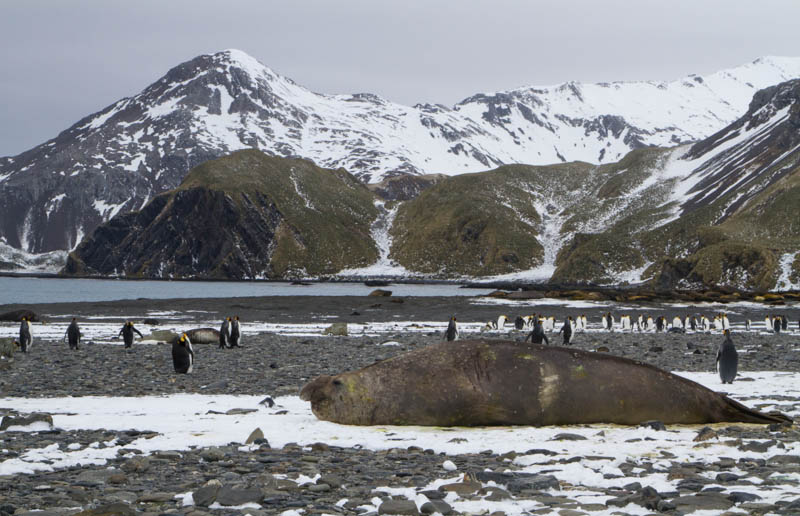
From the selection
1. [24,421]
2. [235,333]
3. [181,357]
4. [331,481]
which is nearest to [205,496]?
[331,481]

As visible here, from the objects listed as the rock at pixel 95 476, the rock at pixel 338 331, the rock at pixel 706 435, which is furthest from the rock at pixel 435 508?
the rock at pixel 338 331

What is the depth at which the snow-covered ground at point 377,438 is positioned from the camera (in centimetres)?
726

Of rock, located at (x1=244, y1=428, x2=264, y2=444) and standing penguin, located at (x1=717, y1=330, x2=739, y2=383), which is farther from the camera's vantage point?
standing penguin, located at (x1=717, y1=330, x2=739, y2=383)

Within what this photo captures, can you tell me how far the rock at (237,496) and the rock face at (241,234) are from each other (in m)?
164

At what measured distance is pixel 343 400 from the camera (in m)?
10.6

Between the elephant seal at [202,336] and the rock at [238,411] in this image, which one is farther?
the elephant seal at [202,336]

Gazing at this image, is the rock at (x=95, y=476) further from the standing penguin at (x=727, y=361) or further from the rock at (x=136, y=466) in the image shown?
the standing penguin at (x=727, y=361)

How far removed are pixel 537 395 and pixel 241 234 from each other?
171419mm

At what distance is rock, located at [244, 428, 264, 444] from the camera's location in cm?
919

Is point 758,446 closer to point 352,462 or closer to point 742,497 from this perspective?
point 742,497

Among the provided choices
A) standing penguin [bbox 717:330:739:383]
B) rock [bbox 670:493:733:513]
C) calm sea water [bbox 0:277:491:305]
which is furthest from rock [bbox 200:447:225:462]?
calm sea water [bbox 0:277:491:305]

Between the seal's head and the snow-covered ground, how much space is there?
0.18 m

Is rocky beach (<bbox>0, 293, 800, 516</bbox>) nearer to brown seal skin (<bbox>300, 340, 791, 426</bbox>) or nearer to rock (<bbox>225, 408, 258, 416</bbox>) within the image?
rock (<bbox>225, 408, 258, 416</bbox>)

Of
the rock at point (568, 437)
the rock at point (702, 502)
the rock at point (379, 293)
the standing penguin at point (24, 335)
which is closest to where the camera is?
the rock at point (702, 502)
